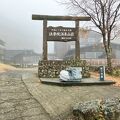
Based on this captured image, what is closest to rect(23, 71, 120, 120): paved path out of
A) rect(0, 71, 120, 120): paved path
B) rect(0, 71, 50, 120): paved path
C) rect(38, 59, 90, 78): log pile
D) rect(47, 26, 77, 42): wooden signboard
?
rect(0, 71, 120, 120): paved path

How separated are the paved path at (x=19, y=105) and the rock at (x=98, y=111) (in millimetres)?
1075

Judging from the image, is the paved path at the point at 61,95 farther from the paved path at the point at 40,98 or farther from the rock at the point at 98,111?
the rock at the point at 98,111

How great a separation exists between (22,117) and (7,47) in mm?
71132

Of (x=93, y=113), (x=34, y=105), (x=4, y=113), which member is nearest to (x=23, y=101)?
(x=34, y=105)

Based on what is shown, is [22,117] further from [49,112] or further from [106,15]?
[106,15]

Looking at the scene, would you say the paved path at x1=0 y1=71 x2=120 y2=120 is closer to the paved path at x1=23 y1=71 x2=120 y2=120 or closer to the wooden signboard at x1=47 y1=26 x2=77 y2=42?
the paved path at x1=23 y1=71 x2=120 y2=120

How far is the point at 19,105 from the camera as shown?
9.79 m

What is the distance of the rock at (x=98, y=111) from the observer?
26.2 feet

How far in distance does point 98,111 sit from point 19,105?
2954mm

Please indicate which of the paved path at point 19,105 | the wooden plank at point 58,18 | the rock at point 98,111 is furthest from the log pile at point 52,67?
the rock at point 98,111

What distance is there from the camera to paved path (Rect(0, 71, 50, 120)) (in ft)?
28.7

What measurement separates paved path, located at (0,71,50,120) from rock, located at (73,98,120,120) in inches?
42.3

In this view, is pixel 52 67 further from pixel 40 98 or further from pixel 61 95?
pixel 40 98

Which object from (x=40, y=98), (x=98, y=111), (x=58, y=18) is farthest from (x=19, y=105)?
(x=58, y=18)
